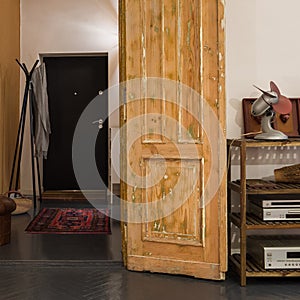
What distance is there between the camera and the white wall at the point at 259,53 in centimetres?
341

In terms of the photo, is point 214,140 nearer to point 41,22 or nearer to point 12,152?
point 12,152

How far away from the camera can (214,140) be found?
10.2 feet

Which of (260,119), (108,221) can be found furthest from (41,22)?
(260,119)

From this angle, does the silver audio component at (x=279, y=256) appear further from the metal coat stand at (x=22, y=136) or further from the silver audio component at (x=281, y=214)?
the metal coat stand at (x=22, y=136)

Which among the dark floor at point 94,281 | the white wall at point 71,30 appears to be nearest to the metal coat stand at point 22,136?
the white wall at point 71,30

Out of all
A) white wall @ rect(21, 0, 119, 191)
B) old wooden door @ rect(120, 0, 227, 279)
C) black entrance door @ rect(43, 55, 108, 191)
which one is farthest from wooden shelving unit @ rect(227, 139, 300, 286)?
black entrance door @ rect(43, 55, 108, 191)

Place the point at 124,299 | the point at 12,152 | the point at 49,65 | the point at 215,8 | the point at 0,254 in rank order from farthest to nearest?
1. the point at 49,65
2. the point at 12,152
3. the point at 0,254
4. the point at 215,8
5. the point at 124,299

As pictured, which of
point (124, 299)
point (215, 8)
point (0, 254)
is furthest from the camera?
point (0, 254)

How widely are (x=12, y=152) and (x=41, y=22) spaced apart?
2.03 meters

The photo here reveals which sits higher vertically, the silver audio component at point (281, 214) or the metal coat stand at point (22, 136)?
the metal coat stand at point (22, 136)

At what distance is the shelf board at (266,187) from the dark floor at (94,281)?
2.04 ft

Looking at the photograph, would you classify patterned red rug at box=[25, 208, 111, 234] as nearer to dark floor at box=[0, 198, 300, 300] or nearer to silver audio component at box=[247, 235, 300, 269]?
dark floor at box=[0, 198, 300, 300]

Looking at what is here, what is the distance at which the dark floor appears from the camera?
110 inches

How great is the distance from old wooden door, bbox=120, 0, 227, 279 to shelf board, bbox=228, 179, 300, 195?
16cm
